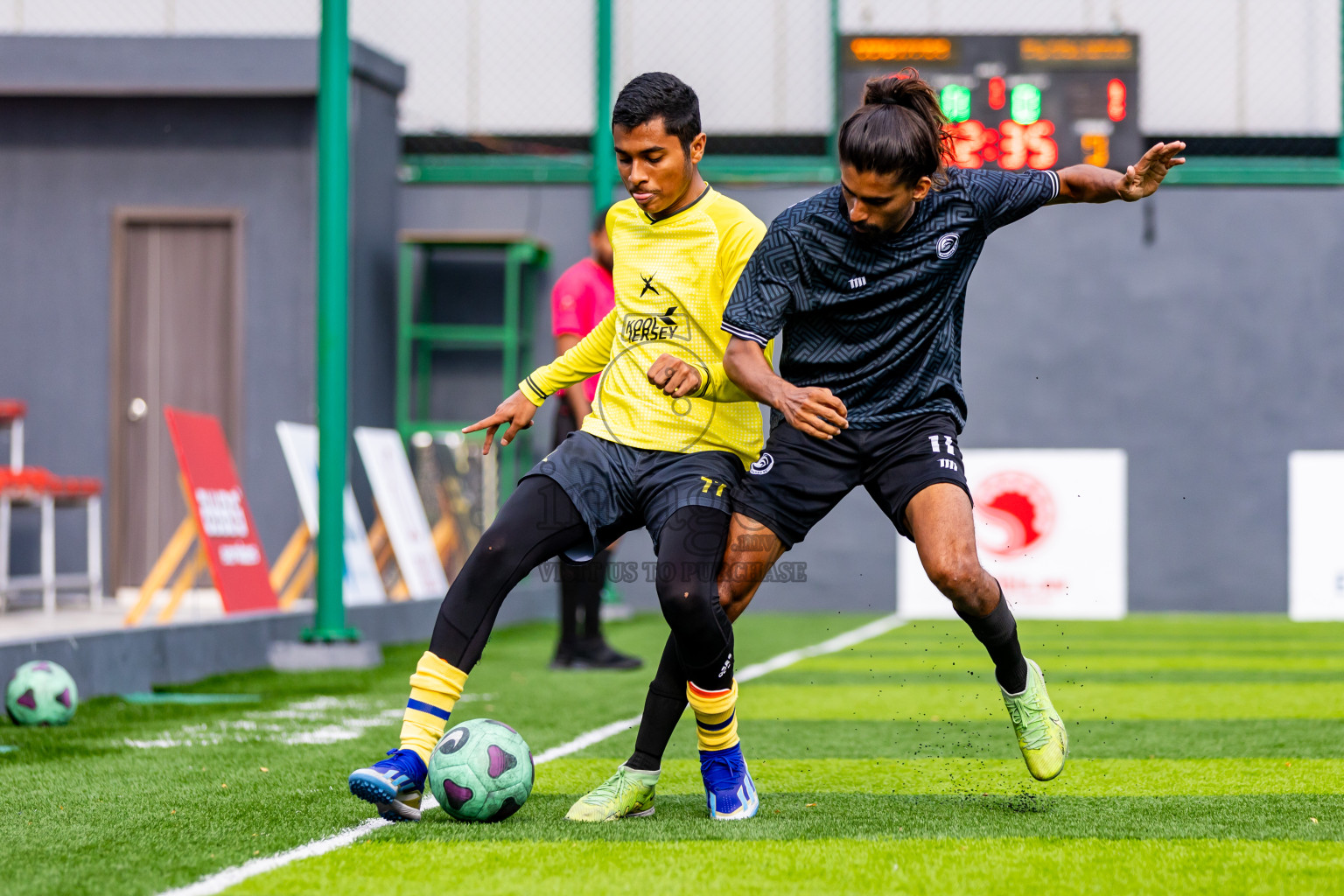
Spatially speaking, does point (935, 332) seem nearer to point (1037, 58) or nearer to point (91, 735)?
point (91, 735)

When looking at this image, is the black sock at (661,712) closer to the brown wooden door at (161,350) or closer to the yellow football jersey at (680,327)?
the yellow football jersey at (680,327)

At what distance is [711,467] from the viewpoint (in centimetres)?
353

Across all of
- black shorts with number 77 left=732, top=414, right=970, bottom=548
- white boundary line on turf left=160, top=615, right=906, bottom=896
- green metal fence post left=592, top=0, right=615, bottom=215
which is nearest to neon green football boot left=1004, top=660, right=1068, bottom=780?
black shorts with number 77 left=732, top=414, right=970, bottom=548

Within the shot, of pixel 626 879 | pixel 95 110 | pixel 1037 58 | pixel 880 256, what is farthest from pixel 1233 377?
pixel 626 879

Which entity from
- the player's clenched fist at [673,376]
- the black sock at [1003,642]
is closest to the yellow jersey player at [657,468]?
the player's clenched fist at [673,376]

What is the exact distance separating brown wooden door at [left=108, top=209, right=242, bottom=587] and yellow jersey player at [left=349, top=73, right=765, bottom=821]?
8.11 m

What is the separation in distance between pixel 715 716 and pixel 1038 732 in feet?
2.55

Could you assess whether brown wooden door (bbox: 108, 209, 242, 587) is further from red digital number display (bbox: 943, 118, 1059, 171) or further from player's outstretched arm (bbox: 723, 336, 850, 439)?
player's outstretched arm (bbox: 723, 336, 850, 439)

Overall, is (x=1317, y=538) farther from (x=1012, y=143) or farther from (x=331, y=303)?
(x=331, y=303)

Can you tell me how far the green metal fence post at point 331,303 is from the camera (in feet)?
25.0

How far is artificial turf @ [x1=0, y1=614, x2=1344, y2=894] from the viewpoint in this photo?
283 centimetres

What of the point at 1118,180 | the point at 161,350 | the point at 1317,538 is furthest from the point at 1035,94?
the point at 1118,180

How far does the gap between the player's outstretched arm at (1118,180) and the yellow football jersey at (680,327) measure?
77 centimetres

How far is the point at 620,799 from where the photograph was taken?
3.46 meters
